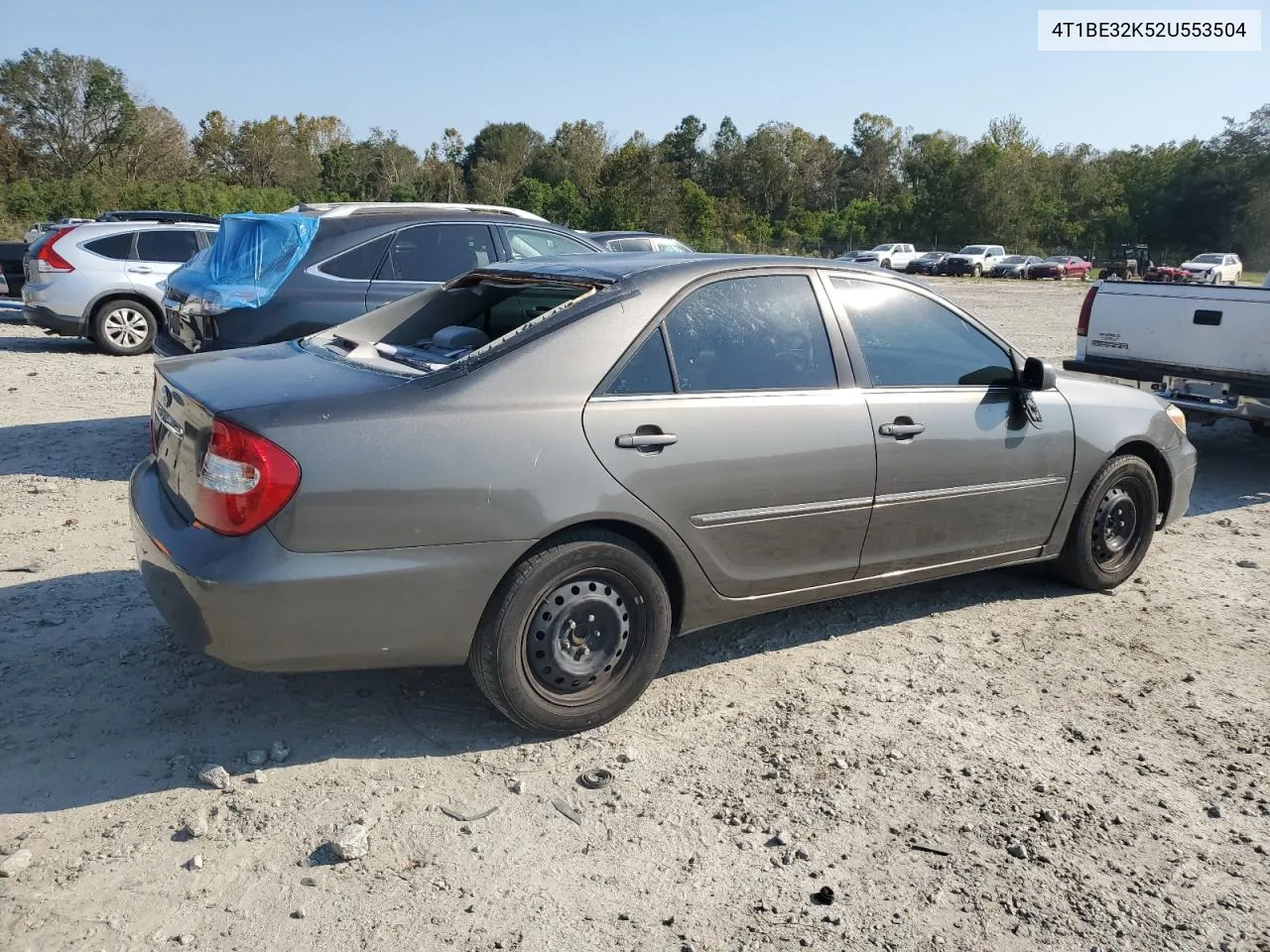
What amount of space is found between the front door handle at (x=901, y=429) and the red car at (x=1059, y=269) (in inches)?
2147

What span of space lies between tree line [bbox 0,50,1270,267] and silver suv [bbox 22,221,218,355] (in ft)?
89.6

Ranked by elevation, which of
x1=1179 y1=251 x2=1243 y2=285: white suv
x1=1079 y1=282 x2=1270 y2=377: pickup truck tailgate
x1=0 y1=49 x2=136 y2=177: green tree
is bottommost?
x1=1079 y1=282 x2=1270 y2=377: pickup truck tailgate

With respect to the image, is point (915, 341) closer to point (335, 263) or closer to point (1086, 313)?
point (335, 263)

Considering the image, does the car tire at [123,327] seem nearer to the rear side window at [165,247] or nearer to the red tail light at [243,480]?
the rear side window at [165,247]

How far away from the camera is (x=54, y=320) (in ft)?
42.6

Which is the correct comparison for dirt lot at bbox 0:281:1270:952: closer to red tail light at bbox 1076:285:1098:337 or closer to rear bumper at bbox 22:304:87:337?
red tail light at bbox 1076:285:1098:337

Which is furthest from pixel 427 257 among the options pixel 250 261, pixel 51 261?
pixel 51 261

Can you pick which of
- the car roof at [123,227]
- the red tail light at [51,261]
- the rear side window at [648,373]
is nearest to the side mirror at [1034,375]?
the rear side window at [648,373]

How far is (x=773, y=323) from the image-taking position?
4336 millimetres

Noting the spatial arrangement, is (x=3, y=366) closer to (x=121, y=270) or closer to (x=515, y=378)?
(x=121, y=270)

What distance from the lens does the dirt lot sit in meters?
2.86

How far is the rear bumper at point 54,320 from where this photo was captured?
42.4 ft

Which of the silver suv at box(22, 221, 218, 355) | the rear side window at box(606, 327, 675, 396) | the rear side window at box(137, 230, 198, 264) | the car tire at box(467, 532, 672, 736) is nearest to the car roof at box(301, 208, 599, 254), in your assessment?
the rear side window at box(606, 327, 675, 396)

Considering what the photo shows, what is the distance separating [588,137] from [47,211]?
169 feet
